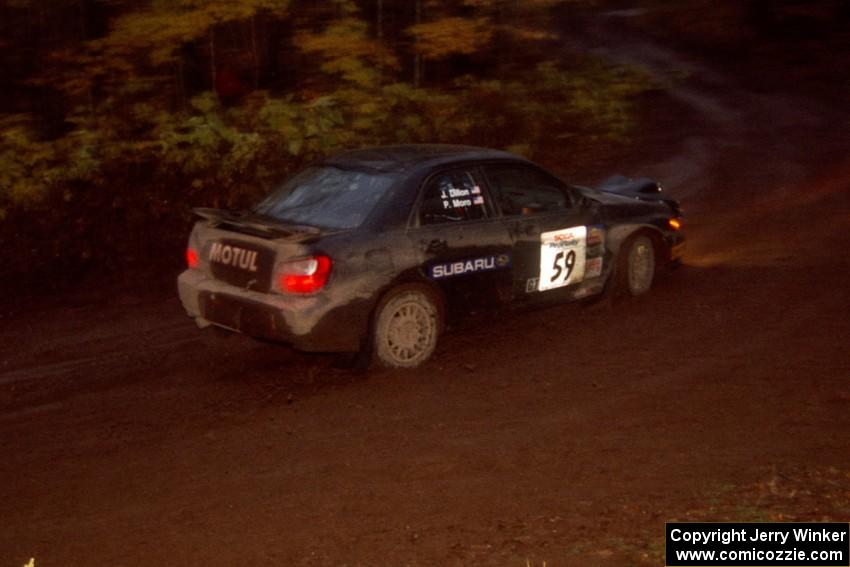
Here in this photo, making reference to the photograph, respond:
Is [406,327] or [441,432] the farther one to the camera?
[406,327]

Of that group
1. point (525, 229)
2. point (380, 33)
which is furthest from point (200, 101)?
point (525, 229)

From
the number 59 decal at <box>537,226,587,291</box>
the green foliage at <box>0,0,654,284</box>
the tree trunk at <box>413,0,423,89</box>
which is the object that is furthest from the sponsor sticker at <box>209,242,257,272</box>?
the tree trunk at <box>413,0,423,89</box>

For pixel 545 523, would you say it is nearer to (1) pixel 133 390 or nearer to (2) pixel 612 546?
(2) pixel 612 546

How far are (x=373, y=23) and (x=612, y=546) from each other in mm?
12734

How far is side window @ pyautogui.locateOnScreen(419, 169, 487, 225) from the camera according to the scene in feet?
29.4

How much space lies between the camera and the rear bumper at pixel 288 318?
8328 mm

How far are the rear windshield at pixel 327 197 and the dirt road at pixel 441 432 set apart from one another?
45.2 inches

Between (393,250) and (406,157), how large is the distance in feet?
3.33

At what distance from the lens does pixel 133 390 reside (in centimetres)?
873

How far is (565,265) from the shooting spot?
9.81 meters

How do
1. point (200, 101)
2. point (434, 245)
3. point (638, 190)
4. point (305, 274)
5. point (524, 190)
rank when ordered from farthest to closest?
point (200, 101) < point (638, 190) < point (524, 190) < point (434, 245) < point (305, 274)

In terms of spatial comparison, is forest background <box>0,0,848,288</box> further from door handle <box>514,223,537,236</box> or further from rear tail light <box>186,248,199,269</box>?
door handle <box>514,223,537,236</box>

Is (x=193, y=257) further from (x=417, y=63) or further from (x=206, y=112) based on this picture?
(x=417, y=63)

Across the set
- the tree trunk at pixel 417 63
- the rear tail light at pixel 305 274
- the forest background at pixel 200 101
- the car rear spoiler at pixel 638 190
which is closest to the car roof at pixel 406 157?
the rear tail light at pixel 305 274
